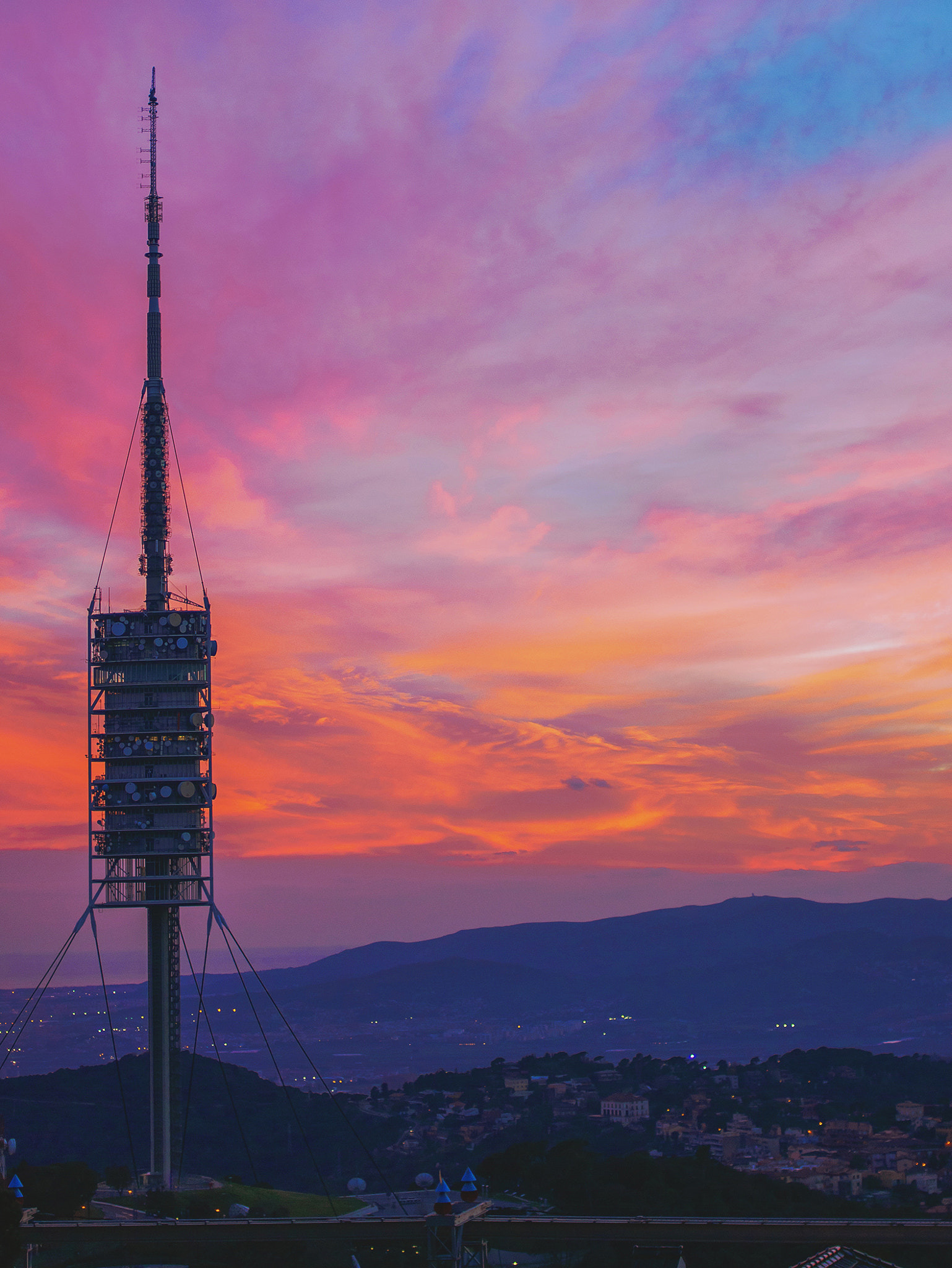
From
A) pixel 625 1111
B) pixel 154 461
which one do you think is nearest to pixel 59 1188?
pixel 154 461

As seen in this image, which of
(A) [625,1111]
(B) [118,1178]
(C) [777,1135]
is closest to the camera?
(B) [118,1178]

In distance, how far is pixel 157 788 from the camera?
9450 cm

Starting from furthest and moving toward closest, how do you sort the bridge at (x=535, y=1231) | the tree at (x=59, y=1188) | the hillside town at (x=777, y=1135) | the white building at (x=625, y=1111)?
the white building at (x=625, y=1111), the hillside town at (x=777, y=1135), the tree at (x=59, y=1188), the bridge at (x=535, y=1231)

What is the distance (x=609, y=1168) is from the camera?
335 ft

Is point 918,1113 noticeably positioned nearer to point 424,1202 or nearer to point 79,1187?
point 424,1202

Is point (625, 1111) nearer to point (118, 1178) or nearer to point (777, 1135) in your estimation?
point (777, 1135)

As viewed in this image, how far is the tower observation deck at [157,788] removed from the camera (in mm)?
94250

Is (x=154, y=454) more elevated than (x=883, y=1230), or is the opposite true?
(x=154, y=454)

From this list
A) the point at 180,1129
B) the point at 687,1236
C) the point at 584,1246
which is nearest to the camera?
the point at 687,1236

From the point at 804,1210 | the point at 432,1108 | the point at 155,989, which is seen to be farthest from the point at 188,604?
the point at 432,1108

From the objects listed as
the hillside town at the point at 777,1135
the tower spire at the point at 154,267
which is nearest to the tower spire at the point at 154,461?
the tower spire at the point at 154,267

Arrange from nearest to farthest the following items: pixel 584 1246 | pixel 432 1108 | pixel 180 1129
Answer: pixel 584 1246 < pixel 180 1129 < pixel 432 1108

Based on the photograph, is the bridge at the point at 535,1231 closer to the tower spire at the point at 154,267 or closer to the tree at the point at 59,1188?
the tree at the point at 59,1188

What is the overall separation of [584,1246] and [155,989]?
3086 cm
